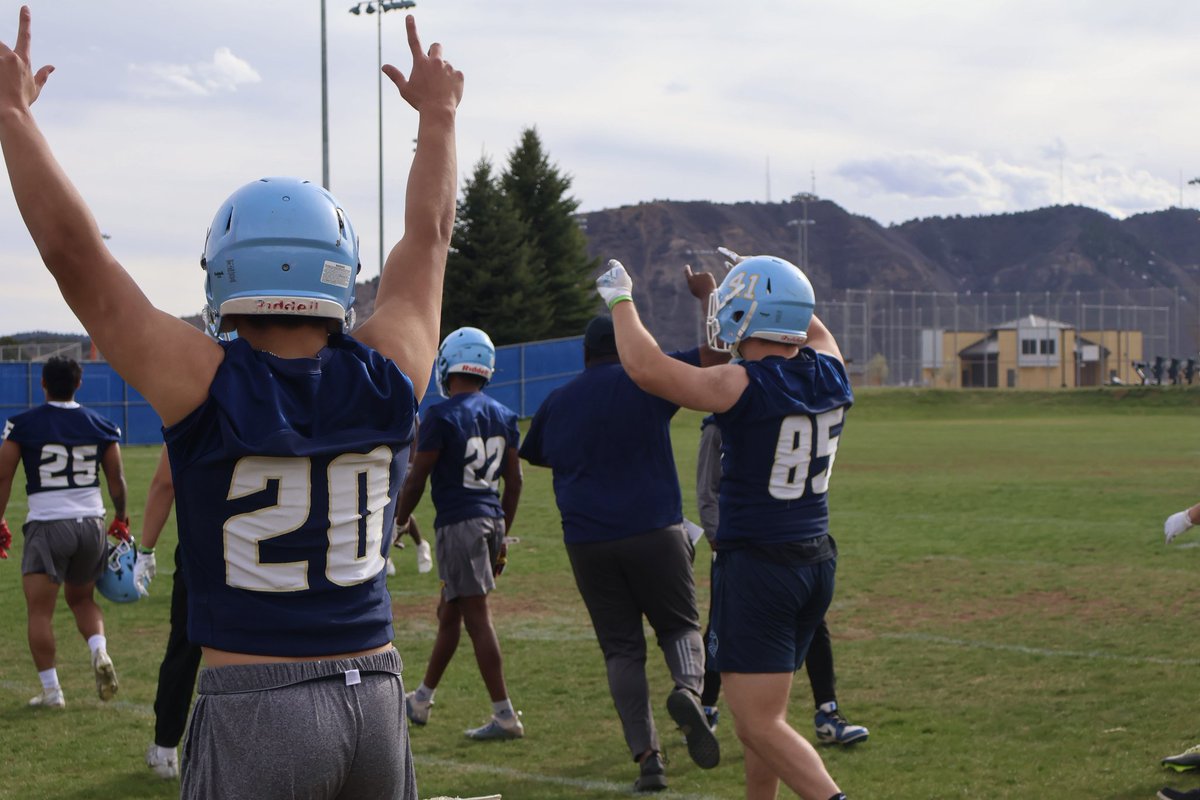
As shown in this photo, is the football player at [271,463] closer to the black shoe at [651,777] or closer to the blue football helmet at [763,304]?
the blue football helmet at [763,304]

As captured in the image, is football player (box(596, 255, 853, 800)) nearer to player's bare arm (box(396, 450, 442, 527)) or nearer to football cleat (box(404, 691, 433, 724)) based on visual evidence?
player's bare arm (box(396, 450, 442, 527))

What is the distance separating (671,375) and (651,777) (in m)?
2.45

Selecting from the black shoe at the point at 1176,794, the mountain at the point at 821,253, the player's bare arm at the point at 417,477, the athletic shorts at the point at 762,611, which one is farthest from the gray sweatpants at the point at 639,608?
the mountain at the point at 821,253

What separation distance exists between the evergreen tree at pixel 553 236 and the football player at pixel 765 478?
169 ft

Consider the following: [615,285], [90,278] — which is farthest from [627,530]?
[90,278]

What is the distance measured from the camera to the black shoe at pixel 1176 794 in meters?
5.78

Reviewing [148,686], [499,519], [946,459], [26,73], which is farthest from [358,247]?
[946,459]

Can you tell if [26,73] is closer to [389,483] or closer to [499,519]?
[389,483]

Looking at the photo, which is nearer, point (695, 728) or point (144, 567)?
point (695, 728)

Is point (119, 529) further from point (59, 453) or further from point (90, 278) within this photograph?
point (90, 278)

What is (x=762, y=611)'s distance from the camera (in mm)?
5051

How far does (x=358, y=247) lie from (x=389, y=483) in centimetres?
53

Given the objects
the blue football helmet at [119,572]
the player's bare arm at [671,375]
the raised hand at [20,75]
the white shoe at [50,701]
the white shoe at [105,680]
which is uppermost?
the raised hand at [20,75]

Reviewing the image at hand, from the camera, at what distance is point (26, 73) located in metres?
2.66
